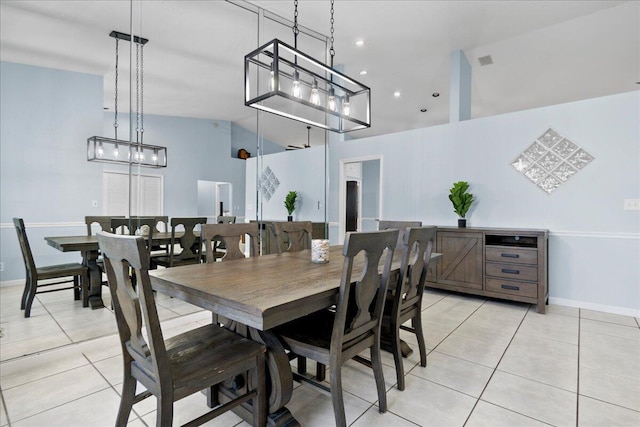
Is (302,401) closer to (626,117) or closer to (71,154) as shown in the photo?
(71,154)

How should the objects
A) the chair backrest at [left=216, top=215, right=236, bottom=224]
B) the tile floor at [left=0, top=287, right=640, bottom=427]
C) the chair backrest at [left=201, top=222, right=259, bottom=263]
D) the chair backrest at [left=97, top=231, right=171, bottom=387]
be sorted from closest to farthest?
Result: the chair backrest at [left=97, top=231, right=171, bottom=387]
the tile floor at [left=0, top=287, right=640, bottom=427]
the chair backrest at [left=201, top=222, right=259, bottom=263]
the chair backrest at [left=216, top=215, right=236, bottom=224]

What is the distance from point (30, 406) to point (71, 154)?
5.59 ft

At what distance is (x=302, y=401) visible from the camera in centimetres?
187

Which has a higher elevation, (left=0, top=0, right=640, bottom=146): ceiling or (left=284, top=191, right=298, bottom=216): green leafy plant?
(left=0, top=0, right=640, bottom=146): ceiling

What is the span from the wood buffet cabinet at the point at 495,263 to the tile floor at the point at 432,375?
0.39 meters

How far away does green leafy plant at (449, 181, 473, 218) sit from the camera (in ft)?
13.7

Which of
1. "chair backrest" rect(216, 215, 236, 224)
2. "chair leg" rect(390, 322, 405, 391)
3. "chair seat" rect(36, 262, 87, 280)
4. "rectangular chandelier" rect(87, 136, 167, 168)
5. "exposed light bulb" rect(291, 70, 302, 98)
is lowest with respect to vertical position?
"chair leg" rect(390, 322, 405, 391)

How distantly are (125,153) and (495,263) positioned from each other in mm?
3976

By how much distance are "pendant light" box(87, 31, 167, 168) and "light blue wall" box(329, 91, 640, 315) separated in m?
3.61

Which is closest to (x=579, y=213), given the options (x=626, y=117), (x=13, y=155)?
(x=626, y=117)

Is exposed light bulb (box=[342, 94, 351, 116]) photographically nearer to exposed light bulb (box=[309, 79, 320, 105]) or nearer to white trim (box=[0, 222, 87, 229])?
exposed light bulb (box=[309, 79, 320, 105])

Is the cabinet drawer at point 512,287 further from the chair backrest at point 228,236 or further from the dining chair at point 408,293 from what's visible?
the chair backrest at point 228,236

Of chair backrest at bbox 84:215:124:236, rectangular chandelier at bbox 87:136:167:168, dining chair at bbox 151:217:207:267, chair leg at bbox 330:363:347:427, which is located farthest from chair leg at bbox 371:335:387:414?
rectangular chandelier at bbox 87:136:167:168

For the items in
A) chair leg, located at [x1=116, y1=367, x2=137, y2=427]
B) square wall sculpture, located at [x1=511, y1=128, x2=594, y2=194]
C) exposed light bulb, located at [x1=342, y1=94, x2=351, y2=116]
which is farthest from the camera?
square wall sculpture, located at [x1=511, y1=128, x2=594, y2=194]
